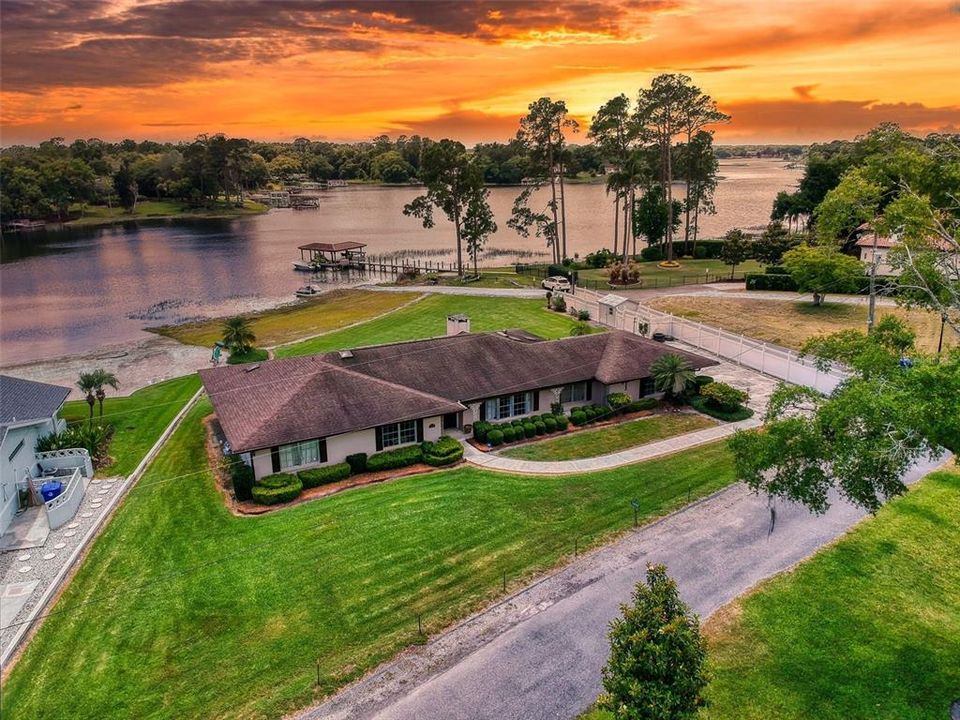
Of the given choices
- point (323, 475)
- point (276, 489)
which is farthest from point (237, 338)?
point (276, 489)

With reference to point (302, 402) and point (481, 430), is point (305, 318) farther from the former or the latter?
point (481, 430)

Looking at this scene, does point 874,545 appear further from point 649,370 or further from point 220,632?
point 220,632

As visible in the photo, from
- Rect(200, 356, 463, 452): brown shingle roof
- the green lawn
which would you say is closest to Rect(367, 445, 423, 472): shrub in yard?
Rect(200, 356, 463, 452): brown shingle roof

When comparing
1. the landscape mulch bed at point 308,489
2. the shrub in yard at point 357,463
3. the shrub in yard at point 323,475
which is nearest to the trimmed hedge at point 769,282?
the landscape mulch bed at point 308,489

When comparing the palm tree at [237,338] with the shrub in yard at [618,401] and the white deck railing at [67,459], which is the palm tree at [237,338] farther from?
the shrub in yard at [618,401]

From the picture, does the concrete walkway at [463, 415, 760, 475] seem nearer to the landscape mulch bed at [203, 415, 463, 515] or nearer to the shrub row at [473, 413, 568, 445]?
the shrub row at [473, 413, 568, 445]

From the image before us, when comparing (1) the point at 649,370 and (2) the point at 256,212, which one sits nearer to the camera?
(1) the point at 649,370

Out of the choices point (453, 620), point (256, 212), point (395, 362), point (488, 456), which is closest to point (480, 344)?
point (395, 362)
